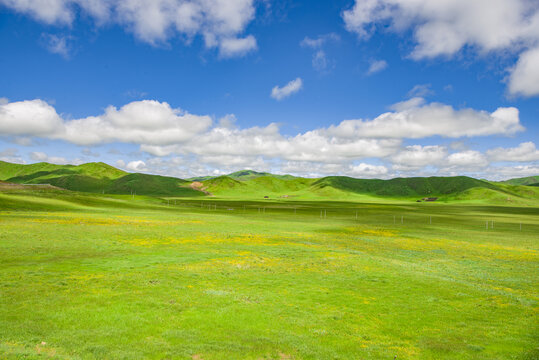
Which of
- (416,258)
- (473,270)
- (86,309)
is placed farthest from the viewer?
(416,258)

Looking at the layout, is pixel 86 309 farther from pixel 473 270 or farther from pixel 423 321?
pixel 473 270

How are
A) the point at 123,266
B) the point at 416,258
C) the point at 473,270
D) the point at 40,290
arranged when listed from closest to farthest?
the point at 40,290, the point at 123,266, the point at 473,270, the point at 416,258

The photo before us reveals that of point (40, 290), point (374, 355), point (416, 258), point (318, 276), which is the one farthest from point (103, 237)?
point (416, 258)

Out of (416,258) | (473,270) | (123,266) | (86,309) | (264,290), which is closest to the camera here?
(86,309)

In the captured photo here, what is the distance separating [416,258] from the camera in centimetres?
3488

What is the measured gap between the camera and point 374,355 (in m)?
12.2

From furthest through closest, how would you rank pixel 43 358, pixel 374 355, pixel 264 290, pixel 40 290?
pixel 264 290
pixel 40 290
pixel 374 355
pixel 43 358

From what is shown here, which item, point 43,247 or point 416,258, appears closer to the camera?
point 43,247

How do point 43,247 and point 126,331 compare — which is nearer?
point 126,331

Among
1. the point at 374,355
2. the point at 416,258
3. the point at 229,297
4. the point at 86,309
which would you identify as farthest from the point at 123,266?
the point at 416,258

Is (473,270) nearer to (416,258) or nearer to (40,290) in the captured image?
(416,258)

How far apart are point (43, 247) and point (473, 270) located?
43.1 meters

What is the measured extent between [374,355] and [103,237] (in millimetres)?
36712

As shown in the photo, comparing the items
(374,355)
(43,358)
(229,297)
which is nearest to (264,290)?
(229,297)
